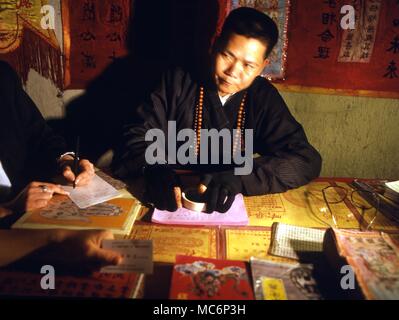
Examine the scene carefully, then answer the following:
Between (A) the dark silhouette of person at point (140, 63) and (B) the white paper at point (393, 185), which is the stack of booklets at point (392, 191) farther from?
(A) the dark silhouette of person at point (140, 63)

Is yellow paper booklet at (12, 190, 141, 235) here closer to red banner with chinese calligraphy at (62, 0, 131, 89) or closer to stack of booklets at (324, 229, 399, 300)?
stack of booklets at (324, 229, 399, 300)

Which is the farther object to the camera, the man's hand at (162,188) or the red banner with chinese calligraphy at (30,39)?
the red banner with chinese calligraphy at (30,39)

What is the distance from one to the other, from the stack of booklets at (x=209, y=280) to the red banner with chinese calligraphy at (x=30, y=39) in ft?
7.25

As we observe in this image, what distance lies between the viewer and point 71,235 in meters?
1.34

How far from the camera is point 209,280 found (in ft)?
3.97

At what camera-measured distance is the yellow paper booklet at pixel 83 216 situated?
1442 millimetres

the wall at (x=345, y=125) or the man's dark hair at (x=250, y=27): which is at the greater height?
the man's dark hair at (x=250, y=27)

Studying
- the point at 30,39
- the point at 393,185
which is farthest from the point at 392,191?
the point at 30,39

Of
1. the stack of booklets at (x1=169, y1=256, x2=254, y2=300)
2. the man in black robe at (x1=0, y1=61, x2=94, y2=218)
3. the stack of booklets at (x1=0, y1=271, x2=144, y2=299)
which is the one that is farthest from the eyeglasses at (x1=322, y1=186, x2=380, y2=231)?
the man in black robe at (x1=0, y1=61, x2=94, y2=218)

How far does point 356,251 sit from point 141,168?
1213 millimetres

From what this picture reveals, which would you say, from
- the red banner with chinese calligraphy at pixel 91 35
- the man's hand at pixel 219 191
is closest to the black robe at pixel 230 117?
the man's hand at pixel 219 191

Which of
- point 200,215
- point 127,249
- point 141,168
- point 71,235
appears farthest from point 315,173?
point 71,235

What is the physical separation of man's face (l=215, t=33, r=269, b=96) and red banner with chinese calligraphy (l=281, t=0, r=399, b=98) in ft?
2.53

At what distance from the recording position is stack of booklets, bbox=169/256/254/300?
115cm
